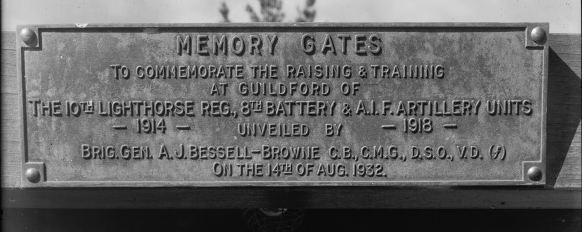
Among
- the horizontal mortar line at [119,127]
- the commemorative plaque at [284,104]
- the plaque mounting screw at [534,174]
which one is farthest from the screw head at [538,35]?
the horizontal mortar line at [119,127]

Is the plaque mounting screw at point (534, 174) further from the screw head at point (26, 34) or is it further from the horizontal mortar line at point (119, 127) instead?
the screw head at point (26, 34)

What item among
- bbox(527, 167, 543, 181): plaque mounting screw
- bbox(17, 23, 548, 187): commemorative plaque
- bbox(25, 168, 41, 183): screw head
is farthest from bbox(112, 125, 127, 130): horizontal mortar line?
bbox(527, 167, 543, 181): plaque mounting screw

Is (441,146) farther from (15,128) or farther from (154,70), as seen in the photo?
(15,128)

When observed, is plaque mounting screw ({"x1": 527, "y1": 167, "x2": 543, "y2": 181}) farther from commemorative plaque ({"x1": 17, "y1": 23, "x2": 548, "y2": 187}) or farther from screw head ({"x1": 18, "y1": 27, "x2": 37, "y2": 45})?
screw head ({"x1": 18, "y1": 27, "x2": 37, "y2": 45})

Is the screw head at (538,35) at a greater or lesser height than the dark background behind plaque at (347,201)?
greater

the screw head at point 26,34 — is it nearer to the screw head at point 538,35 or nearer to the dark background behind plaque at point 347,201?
the dark background behind plaque at point 347,201

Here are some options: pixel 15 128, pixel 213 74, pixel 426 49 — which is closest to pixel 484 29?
pixel 426 49

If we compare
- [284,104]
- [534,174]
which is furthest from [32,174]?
[534,174]

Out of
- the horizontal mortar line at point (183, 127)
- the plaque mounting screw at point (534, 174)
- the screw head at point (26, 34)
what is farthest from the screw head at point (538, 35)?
the screw head at point (26, 34)
